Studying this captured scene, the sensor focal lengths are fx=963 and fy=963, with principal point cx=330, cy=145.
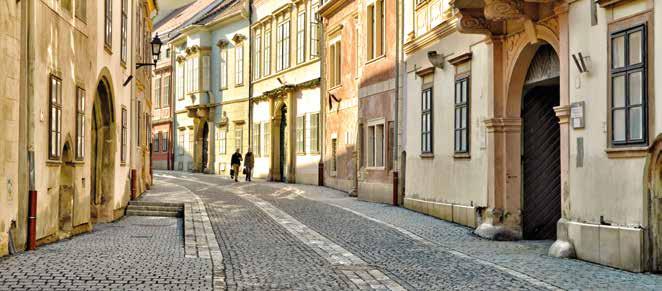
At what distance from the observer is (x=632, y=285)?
34.8ft

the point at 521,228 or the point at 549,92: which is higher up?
the point at 549,92

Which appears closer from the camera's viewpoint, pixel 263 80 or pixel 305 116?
pixel 305 116

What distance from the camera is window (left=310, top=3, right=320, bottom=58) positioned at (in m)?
37.3

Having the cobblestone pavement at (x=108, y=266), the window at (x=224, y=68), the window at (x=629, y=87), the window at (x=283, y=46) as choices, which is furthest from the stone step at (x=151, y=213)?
the window at (x=224, y=68)

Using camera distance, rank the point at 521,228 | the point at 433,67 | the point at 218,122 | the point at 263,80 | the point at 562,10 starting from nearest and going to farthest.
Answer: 1. the point at 562,10
2. the point at 521,228
3. the point at 433,67
4. the point at 263,80
5. the point at 218,122

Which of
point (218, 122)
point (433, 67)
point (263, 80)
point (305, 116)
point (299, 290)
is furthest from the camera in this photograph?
point (218, 122)

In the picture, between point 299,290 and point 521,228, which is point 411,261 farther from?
point 521,228

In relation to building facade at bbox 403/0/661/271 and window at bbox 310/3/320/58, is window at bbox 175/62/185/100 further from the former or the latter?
building facade at bbox 403/0/661/271

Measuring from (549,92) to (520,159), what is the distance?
130 cm

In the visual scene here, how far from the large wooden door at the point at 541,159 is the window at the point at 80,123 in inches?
307

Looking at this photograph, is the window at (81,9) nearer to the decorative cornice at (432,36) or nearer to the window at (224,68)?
the decorative cornice at (432,36)

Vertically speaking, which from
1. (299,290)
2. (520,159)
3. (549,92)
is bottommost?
(299,290)

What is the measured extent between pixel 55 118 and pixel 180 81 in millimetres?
43069

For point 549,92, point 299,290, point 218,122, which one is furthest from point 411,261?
point 218,122
